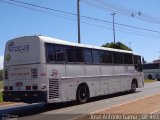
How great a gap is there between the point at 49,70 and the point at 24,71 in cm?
120

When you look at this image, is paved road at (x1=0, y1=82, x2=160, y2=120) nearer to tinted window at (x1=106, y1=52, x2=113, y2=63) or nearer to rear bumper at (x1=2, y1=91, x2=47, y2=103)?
rear bumper at (x1=2, y1=91, x2=47, y2=103)

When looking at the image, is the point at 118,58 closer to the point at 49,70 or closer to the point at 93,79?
the point at 93,79

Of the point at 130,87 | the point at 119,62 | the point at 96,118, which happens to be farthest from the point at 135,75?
the point at 96,118

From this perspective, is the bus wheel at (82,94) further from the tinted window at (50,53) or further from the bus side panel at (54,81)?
the tinted window at (50,53)

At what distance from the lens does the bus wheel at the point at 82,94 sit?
20959 mm

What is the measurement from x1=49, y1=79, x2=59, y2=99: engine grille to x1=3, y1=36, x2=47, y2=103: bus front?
50 cm

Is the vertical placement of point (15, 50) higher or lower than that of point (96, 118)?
higher

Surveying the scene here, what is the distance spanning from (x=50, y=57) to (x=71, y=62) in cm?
193

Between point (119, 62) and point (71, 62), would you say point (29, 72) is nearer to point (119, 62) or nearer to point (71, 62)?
point (71, 62)

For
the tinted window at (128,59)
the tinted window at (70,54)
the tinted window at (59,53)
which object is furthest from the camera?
the tinted window at (128,59)

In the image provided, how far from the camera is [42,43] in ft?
60.4

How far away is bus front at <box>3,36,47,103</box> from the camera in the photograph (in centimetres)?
1808

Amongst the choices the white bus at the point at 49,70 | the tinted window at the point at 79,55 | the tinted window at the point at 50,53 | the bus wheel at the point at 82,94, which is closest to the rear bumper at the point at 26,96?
the white bus at the point at 49,70

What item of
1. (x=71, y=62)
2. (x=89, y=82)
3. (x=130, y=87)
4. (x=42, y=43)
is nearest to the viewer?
(x=42, y=43)
